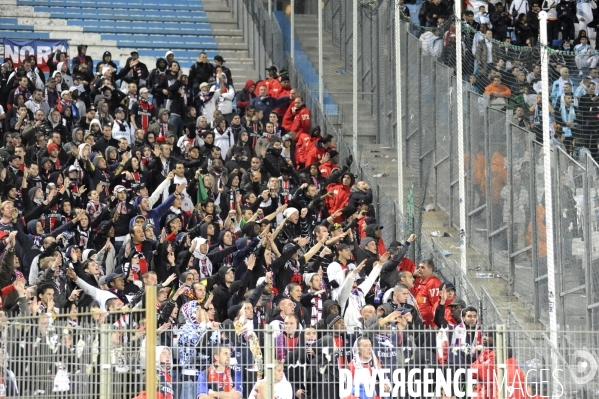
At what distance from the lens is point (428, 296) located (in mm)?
19906

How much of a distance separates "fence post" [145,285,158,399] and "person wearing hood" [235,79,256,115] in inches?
633

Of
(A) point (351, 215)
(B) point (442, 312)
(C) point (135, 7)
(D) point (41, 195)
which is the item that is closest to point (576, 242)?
(B) point (442, 312)

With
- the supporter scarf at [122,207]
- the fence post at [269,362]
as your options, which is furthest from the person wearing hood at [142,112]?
the fence post at [269,362]

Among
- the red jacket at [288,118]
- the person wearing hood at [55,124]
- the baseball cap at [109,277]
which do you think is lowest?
the baseball cap at [109,277]

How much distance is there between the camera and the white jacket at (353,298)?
18.6 meters

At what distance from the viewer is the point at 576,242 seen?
18.5 meters

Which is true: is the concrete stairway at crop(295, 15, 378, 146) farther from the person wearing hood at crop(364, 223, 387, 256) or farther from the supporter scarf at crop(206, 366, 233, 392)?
the supporter scarf at crop(206, 366, 233, 392)

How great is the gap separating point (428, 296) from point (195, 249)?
3.56 m

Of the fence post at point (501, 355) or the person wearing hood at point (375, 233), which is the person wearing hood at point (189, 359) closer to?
the fence post at point (501, 355)

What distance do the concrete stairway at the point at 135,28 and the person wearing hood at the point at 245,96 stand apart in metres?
3.22

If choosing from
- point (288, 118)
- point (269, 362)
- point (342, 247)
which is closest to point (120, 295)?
point (342, 247)

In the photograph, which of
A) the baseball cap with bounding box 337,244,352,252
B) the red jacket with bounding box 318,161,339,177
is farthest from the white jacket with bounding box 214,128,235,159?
the baseball cap with bounding box 337,244,352,252

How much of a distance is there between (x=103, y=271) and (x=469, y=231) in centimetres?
607

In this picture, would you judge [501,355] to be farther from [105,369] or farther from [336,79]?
[336,79]
